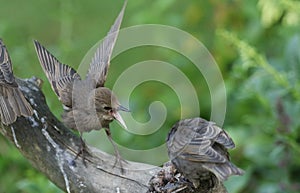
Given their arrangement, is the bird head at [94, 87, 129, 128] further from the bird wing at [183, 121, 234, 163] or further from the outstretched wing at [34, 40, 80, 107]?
the bird wing at [183, 121, 234, 163]

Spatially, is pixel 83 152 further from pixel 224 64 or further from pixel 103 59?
pixel 224 64

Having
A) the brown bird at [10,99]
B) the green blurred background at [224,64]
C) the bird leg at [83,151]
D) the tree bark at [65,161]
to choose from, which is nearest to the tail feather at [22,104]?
the brown bird at [10,99]

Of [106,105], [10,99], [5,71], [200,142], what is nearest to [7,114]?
[10,99]

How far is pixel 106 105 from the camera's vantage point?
14.1 ft

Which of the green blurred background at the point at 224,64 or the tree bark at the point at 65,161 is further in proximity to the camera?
the green blurred background at the point at 224,64

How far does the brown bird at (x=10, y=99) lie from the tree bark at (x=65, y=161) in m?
0.09

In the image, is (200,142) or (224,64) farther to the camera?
(224,64)

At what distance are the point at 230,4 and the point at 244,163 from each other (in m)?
1.60

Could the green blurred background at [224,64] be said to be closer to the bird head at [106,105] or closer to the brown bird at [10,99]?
the brown bird at [10,99]

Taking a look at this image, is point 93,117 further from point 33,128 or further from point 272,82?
point 272,82

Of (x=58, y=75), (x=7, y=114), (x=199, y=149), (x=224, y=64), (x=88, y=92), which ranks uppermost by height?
(x=224, y=64)

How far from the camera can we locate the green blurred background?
5.33 metres

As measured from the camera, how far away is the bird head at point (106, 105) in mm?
4301

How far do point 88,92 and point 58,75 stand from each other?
0.27 meters
